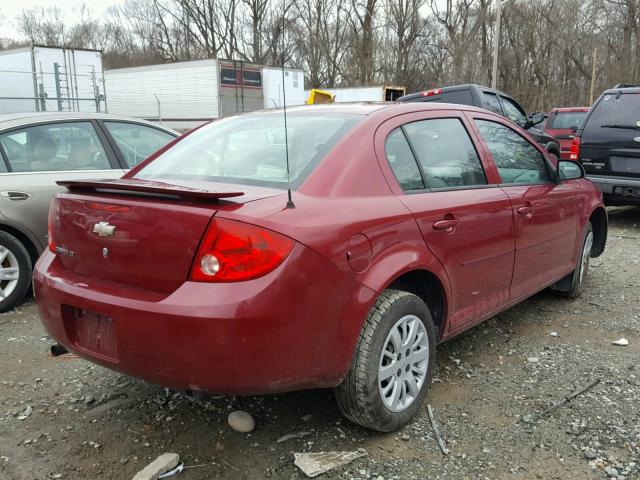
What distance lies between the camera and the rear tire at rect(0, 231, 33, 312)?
14.5ft

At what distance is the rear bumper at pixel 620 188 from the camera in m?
7.48

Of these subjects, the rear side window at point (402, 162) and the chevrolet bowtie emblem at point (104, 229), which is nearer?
the chevrolet bowtie emblem at point (104, 229)

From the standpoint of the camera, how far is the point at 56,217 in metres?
2.71

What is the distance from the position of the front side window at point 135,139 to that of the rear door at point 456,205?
300cm

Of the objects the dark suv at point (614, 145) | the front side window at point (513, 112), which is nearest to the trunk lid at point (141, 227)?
the dark suv at point (614, 145)

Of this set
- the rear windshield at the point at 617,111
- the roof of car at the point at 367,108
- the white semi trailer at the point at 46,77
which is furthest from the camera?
the white semi trailer at the point at 46,77

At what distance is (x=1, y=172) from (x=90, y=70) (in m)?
18.5

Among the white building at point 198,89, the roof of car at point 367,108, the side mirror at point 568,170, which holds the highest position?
the white building at point 198,89

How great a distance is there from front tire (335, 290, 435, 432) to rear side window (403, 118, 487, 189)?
729 mm

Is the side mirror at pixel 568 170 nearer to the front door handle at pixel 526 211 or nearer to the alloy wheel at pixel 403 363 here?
the front door handle at pixel 526 211

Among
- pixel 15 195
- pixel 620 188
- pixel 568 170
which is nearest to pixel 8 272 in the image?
pixel 15 195

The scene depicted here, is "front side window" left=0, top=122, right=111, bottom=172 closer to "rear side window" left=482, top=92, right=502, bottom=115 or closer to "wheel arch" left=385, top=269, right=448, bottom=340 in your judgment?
"wheel arch" left=385, top=269, right=448, bottom=340

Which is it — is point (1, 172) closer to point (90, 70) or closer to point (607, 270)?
point (607, 270)

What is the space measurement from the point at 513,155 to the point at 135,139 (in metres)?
3.38
